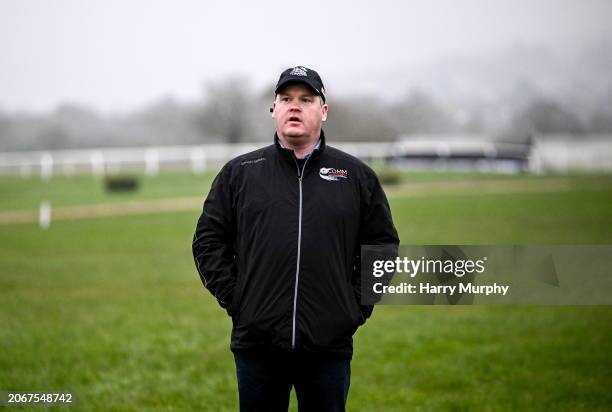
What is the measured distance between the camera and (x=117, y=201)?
983 inches

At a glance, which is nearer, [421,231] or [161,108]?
[421,231]

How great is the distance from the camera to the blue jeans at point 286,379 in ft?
9.92

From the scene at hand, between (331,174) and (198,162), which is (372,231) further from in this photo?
(198,162)

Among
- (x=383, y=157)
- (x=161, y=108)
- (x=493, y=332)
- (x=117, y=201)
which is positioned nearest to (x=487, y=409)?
(x=493, y=332)

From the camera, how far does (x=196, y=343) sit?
284 inches

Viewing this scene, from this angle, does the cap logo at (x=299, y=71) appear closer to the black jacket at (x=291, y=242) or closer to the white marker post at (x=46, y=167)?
the black jacket at (x=291, y=242)

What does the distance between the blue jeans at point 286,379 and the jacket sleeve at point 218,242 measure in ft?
0.97

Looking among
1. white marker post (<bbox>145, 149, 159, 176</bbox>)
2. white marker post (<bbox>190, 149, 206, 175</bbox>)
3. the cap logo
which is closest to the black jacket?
the cap logo

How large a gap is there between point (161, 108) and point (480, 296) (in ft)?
246

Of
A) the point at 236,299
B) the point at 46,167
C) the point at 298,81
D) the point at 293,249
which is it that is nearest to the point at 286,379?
the point at 236,299

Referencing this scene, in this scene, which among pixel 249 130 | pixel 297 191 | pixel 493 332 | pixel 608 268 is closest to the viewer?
pixel 297 191

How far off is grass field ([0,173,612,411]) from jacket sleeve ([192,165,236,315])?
8.05 feet

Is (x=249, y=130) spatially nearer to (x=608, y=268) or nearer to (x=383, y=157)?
Answer: (x=383, y=157)

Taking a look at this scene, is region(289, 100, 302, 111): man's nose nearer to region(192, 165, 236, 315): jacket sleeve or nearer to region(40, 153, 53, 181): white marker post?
region(192, 165, 236, 315): jacket sleeve
